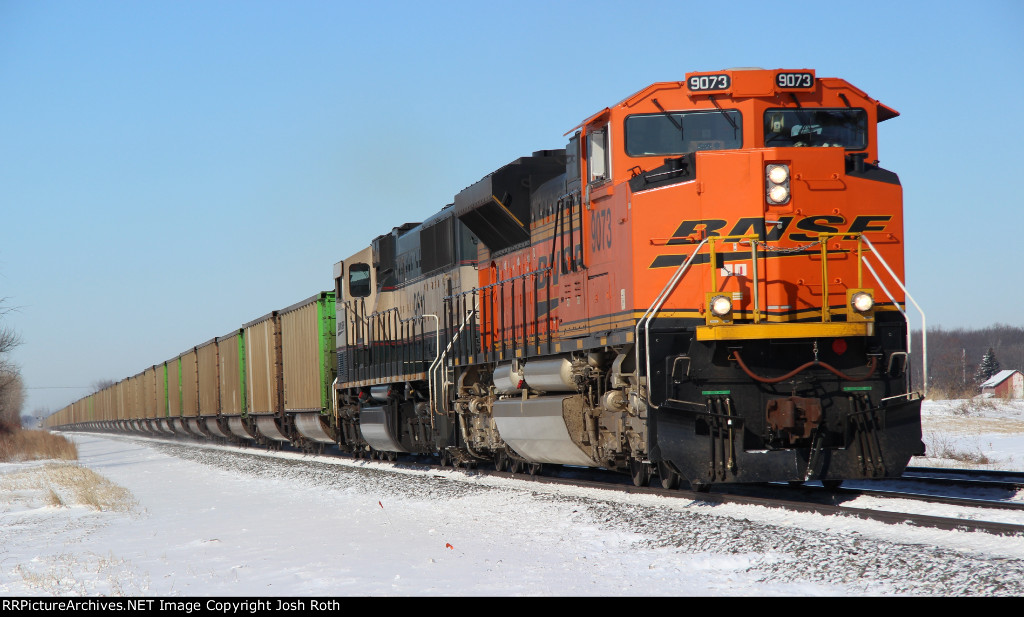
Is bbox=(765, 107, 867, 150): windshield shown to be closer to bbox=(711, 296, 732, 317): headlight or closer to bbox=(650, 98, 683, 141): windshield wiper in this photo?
bbox=(650, 98, 683, 141): windshield wiper

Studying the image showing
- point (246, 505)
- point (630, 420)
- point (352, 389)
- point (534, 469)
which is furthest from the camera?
point (352, 389)

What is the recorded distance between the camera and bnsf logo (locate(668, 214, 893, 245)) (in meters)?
9.36

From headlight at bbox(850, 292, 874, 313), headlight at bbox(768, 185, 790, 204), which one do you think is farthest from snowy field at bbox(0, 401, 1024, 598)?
headlight at bbox(768, 185, 790, 204)

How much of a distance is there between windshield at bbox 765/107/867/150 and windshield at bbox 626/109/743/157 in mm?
340

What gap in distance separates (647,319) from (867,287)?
2.12 meters

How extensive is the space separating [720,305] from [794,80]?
246 centimetres

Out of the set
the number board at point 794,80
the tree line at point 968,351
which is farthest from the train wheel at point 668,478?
the tree line at point 968,351

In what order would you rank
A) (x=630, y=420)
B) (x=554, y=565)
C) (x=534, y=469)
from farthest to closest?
(x=534, y=469) → (x=630, y=420) → (x=554, y=565)

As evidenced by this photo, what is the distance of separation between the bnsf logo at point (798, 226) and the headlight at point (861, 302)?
677mm

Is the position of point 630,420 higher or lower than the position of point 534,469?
higher

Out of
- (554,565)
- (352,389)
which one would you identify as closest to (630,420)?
(554,565)

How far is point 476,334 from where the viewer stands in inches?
573

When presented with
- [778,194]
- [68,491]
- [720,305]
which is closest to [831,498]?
[720,305]
